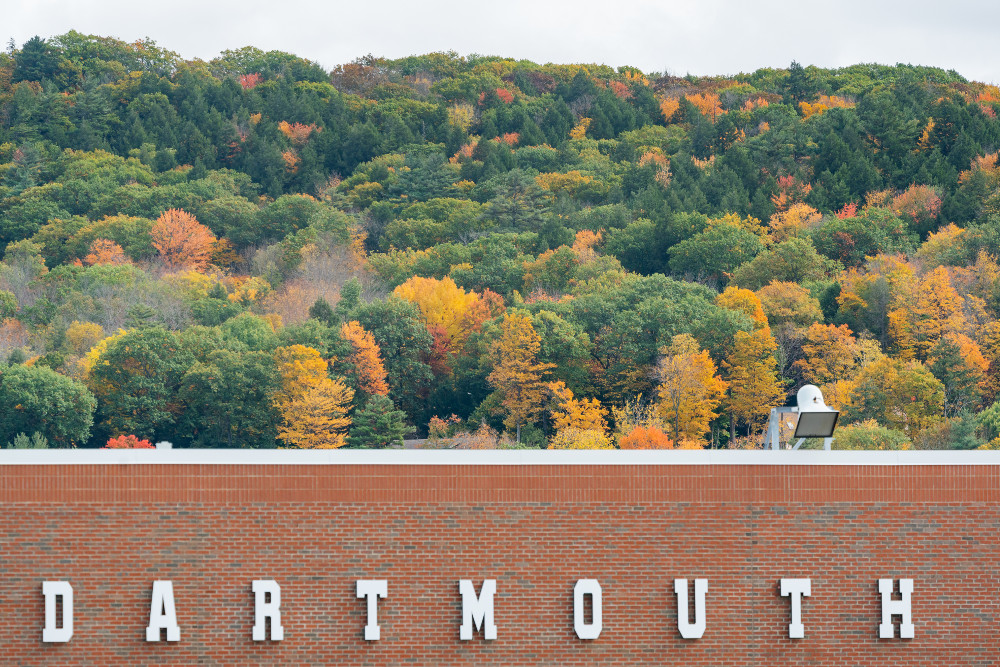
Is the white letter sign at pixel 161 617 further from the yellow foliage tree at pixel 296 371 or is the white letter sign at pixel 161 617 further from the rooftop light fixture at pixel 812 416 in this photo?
the yellow foliage tree at pixel 296 371

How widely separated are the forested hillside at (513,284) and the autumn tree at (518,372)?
0.24 metres

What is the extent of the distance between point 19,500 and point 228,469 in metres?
3.55

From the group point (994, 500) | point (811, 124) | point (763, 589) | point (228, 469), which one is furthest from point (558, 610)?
point (811, 124)

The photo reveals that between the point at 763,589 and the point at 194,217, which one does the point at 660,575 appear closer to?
the point at 763,589

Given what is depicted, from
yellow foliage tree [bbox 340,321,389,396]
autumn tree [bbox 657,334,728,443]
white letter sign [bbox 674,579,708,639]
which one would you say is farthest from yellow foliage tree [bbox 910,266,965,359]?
white letter sign [bbox 674,579,708,639]

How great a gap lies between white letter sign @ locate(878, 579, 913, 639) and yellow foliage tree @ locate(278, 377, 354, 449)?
8601 cm

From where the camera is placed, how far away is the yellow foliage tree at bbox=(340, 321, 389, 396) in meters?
116

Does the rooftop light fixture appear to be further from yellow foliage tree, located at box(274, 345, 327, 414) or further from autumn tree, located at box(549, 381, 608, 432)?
yellow foliage tree, located at box(274, 345, 327, 414)

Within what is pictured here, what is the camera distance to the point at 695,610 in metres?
24.2

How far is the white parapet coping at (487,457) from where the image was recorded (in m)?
23.8

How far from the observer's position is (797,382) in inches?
4555

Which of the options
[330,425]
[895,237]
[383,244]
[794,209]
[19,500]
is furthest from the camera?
[383,244]

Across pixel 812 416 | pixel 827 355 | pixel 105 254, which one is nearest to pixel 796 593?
pixel 812 416

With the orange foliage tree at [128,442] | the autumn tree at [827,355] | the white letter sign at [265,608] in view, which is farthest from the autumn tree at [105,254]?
the white letter sign at [265,608]
